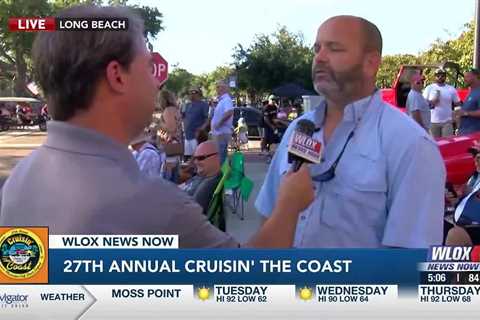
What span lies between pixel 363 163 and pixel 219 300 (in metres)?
0.58

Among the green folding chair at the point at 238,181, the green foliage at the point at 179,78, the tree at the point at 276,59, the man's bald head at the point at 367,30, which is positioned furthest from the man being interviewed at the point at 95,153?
the green folding chair at the point at 238,181

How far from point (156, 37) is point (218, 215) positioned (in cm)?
179

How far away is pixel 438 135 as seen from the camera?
20.5 feet

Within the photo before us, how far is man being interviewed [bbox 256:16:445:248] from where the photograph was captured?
5.49 ft

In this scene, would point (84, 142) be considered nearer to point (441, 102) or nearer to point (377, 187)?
point (377, 187)

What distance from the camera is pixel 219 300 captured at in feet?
6.18

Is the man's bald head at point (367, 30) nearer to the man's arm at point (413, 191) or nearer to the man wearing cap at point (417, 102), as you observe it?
the man's arm at point (413, 191)

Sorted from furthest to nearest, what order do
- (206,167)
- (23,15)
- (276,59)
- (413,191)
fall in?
(206,167) → (276,59) → (23,15) → (413,191)

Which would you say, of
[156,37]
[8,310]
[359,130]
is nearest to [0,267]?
[8,310]

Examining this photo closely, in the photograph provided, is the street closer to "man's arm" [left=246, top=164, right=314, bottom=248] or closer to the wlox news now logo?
"man's arm" [left=246, top=164, right=314, bottom=248]

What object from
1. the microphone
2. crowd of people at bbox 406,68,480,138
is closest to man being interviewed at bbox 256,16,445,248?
the microphone

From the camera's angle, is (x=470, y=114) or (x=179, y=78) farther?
(x=470, y=114)

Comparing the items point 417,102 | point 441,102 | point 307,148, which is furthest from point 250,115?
point 307,148

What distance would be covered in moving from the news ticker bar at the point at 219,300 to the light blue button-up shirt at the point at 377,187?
0.55ft
